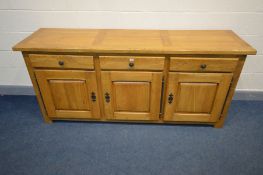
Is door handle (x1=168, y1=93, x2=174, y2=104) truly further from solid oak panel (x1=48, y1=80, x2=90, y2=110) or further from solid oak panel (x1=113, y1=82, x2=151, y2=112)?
solid oak panel (x1=48, y1=80, x2=90, y2=110)

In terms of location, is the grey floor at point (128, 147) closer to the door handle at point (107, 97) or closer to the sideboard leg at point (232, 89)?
the sideboard leg at point (232, 89)

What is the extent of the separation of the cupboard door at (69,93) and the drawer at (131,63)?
14 centimetres

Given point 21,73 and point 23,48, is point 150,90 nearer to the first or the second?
point 23,48

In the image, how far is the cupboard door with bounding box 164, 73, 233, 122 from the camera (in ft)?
4.41

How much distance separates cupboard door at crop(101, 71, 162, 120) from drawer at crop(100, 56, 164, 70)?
4cm

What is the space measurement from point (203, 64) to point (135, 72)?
46cm

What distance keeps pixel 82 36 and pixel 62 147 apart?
2.88 feet

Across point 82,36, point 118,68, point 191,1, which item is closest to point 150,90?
point 118,68

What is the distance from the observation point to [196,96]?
1.44 meters

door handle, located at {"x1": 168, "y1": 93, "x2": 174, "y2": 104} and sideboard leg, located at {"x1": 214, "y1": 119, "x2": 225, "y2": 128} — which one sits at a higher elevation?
door handle, located at {"x1": 168, "y1": 93, "x2": 174, "y2": 104}

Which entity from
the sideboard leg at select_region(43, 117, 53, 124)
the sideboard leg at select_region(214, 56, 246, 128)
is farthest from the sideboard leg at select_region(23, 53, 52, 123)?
the sideboard leg at select_region(214, 56, 246, 128)

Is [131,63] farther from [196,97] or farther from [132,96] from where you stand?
[196,97]

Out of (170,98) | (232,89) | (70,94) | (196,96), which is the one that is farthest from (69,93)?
(232,89)

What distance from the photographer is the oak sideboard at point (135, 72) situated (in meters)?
1.26
